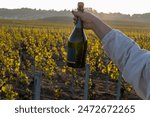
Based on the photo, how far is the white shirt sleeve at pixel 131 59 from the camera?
174 centimetres

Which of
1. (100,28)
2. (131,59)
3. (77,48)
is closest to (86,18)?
(100,28)

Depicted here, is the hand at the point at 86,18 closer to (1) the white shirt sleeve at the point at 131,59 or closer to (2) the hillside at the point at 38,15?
(1) the white shirt sleeve at the point at 131,59

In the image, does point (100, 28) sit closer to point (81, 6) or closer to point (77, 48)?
point (81, 6)

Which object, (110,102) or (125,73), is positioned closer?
(125,73)

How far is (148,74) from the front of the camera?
172cm

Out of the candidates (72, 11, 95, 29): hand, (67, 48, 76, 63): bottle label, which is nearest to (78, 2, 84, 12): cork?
(72, 11, 95, 29): hand

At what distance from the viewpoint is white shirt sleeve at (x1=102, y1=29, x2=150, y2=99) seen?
174 centimetres

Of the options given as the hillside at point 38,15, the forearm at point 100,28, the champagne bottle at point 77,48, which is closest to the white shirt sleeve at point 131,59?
the forearm at point 100,28

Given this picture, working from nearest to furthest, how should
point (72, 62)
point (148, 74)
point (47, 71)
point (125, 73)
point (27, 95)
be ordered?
point (148, 74) < point (125, 73) < point (72, 62) < point (27, 95) < point (47, 71)

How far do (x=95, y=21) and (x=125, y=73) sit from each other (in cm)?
39

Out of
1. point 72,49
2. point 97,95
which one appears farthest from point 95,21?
point 97,95

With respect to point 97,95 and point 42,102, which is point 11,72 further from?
point 42,102

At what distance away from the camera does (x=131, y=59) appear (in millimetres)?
1805

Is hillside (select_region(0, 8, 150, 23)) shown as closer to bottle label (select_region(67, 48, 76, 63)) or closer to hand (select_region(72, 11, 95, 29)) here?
bottle label (select_region(67, 48, 76, 63))
